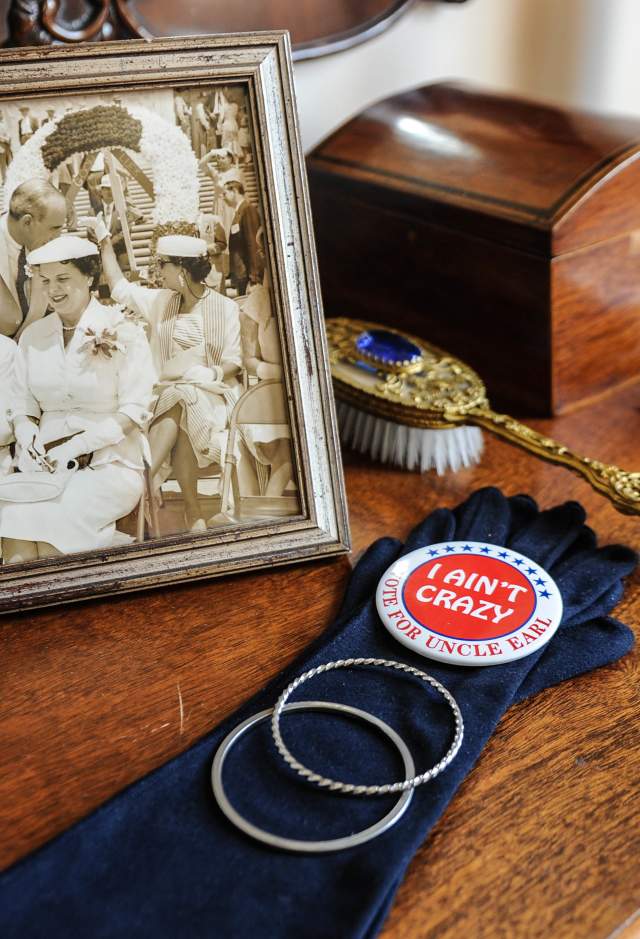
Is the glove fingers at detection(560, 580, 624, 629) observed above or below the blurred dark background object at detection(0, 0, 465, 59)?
below

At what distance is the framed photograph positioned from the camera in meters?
0.50

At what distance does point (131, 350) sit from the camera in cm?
52

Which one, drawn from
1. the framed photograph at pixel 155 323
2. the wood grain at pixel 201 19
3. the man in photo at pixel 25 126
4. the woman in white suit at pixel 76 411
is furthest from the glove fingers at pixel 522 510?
the wood grain at pixel 201 19

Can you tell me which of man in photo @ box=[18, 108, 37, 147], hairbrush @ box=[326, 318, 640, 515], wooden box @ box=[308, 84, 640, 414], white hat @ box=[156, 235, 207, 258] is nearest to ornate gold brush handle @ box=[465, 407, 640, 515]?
hairbrush @ box=[326, 318, 640, 515]

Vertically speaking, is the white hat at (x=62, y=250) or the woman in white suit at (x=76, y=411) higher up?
the white hat at (x=62, y=250)

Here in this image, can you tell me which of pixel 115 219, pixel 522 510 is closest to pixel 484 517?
pixel 522 510

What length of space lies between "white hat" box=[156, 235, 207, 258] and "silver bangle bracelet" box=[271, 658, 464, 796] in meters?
0.24

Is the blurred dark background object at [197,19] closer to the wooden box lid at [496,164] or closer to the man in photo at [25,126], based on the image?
the wooden box lid at [496,164]

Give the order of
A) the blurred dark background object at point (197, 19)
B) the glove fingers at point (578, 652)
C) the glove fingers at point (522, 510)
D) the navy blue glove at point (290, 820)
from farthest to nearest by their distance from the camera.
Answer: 1. the blurred dark background object at point (197, 19)
2. the glove fingers at point (522, 510)
3. the glove fingers at point (578, 652)
4. the navy blue glove at point (290, 820)

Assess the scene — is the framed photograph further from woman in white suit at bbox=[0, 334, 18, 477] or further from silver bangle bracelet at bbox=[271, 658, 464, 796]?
silver bangle bracelet at bbox=[271, 658, 464, 796]

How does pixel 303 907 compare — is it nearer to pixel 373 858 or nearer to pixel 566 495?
pixel 373 858

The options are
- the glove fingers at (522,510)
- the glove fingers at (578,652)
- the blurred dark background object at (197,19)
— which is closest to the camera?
the glove fingers at (578,652)

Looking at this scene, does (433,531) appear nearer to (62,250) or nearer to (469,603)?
(469,603)

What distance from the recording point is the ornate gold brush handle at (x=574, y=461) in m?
0.56
